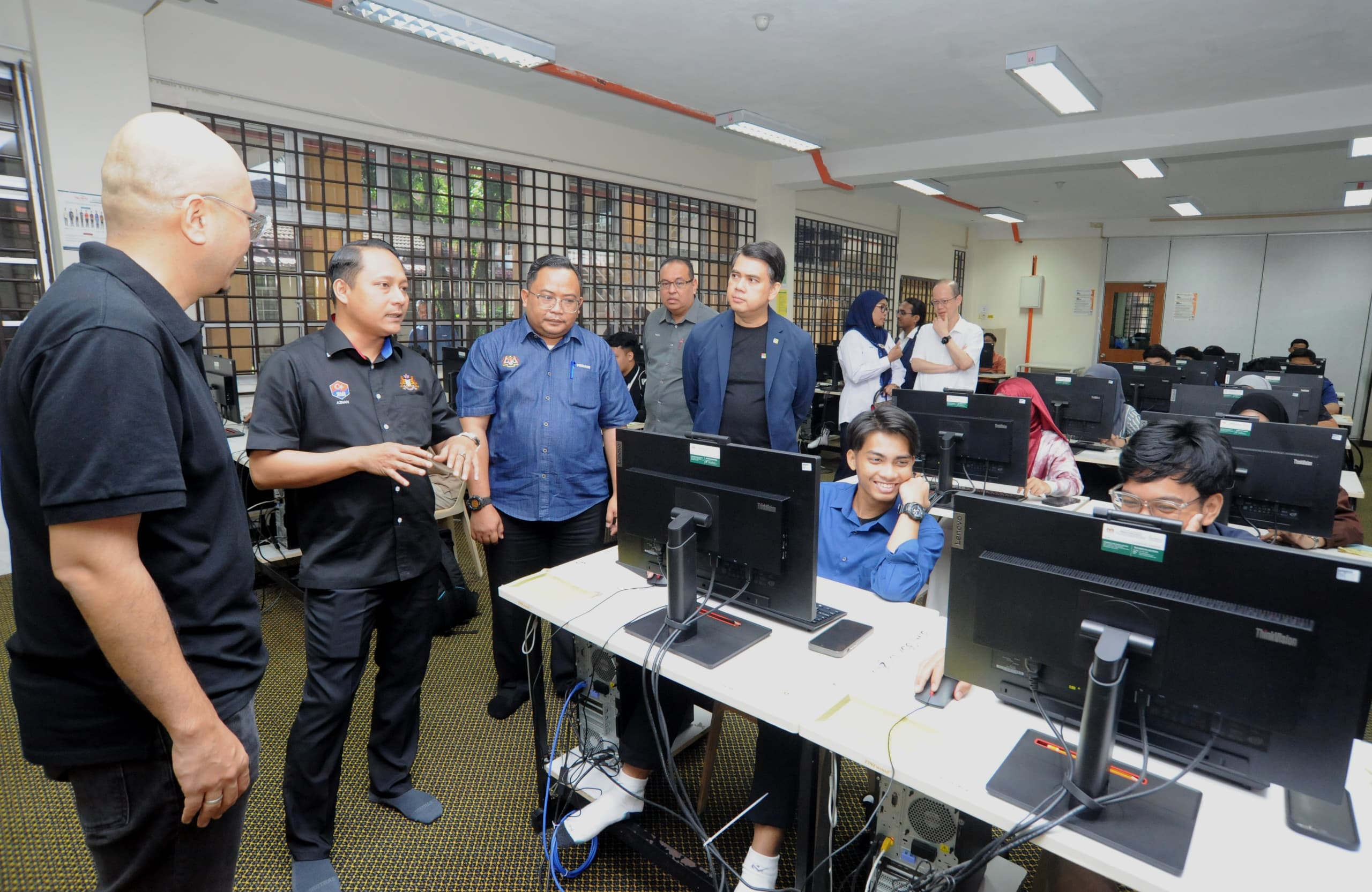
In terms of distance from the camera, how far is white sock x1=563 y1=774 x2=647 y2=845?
6.31 ft

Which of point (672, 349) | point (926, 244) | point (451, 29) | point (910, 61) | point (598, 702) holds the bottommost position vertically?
point (598, 702)

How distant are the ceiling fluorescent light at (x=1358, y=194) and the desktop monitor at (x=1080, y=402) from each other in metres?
5.59

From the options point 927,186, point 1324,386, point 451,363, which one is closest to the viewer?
point 451,363

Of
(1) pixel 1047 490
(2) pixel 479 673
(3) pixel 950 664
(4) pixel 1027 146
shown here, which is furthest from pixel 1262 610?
(4) pixel 1027 146

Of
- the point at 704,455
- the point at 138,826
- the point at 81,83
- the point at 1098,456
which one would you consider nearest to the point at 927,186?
the point at 1098,456

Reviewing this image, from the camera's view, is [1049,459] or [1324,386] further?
[1324,386]

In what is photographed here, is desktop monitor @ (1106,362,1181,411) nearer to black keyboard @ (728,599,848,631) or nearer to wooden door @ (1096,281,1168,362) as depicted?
black keyboard @ (728,599,848,631)

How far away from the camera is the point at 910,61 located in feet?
14.1

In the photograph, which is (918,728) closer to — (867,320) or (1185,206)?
(867,320)

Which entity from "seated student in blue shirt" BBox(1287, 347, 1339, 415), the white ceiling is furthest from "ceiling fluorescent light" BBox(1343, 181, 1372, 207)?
"seated student in blue shirt" BBox(1287, 347, 1339, 415)

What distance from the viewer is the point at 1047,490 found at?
3.09 metres

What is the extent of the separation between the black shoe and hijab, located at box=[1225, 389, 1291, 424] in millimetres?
3782

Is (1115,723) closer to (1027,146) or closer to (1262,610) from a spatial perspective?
(1262,610)

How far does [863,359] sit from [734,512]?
117 inches
